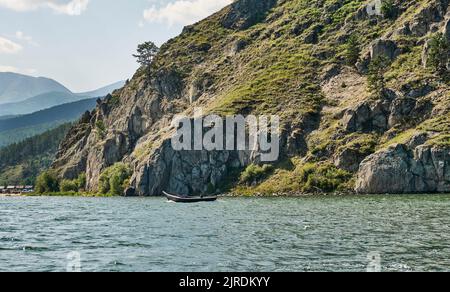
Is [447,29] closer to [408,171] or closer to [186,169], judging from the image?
[408,171]

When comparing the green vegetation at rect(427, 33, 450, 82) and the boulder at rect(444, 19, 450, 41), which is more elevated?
the boulder at rect(444, 19, 450, 41)

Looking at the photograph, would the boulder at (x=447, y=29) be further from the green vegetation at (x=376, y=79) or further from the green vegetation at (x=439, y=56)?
the green vegetation at (x=376, y=79)

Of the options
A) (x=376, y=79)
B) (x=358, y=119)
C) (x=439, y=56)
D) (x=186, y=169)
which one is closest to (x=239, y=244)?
(x=358, y=119)

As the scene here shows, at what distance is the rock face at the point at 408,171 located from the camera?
14988cm

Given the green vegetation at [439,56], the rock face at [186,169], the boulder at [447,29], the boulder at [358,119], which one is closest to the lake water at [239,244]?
the boulder at [358,119]

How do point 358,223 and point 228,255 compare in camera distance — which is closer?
point 228,255

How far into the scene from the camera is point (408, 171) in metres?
152

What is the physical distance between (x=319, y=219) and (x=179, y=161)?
381 feet

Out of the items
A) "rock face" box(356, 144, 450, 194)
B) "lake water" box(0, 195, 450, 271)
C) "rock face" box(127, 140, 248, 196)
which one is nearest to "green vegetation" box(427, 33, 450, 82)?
"rock face" box(356, 144, 450, 194)

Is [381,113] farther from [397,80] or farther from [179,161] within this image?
[179,161]

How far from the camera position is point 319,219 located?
7838cm

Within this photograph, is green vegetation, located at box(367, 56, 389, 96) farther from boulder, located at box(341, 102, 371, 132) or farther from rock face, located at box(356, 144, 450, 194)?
rock face, located at box(356, 144, 450, 194)

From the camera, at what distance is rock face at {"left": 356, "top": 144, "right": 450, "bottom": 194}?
492 feet
